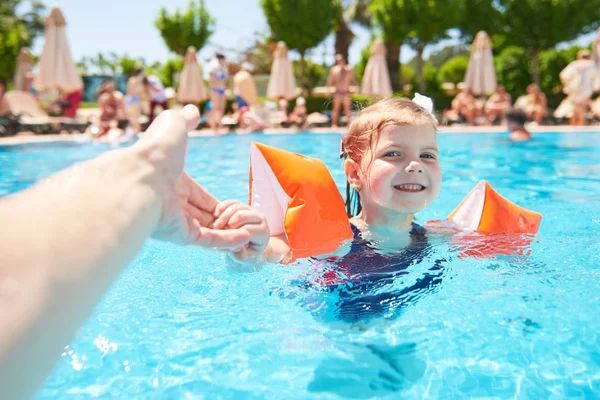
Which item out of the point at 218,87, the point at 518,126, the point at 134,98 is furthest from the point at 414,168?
the point at 134,98

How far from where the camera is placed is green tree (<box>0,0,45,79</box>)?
31414 millimetres

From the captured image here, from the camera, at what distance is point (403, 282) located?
225 cm

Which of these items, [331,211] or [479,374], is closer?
[479,374]

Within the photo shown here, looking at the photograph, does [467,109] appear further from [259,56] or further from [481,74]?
[259,56]

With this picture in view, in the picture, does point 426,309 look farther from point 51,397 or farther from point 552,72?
point 552,72

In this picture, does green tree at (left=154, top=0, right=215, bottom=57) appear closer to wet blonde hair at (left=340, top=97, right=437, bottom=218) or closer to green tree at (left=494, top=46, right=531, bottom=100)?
green tree at (left=494, top=46, right=531, bottom=100)

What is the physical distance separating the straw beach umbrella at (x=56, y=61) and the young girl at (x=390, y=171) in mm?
11865

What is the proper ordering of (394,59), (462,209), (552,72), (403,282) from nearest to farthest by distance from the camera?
(403,282) → (462,209) → (552,72) → (394,59)

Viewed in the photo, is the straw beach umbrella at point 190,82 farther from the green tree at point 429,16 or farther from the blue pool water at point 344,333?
the blue pool water at point 344,333

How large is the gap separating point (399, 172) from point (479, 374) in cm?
95

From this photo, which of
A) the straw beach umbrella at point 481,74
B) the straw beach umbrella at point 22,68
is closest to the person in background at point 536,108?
the straw beach umbrella at point 481,74

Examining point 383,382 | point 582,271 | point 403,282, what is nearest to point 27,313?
point 383,382

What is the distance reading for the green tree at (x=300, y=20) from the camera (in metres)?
25.3

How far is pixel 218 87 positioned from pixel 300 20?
41.8 feet
